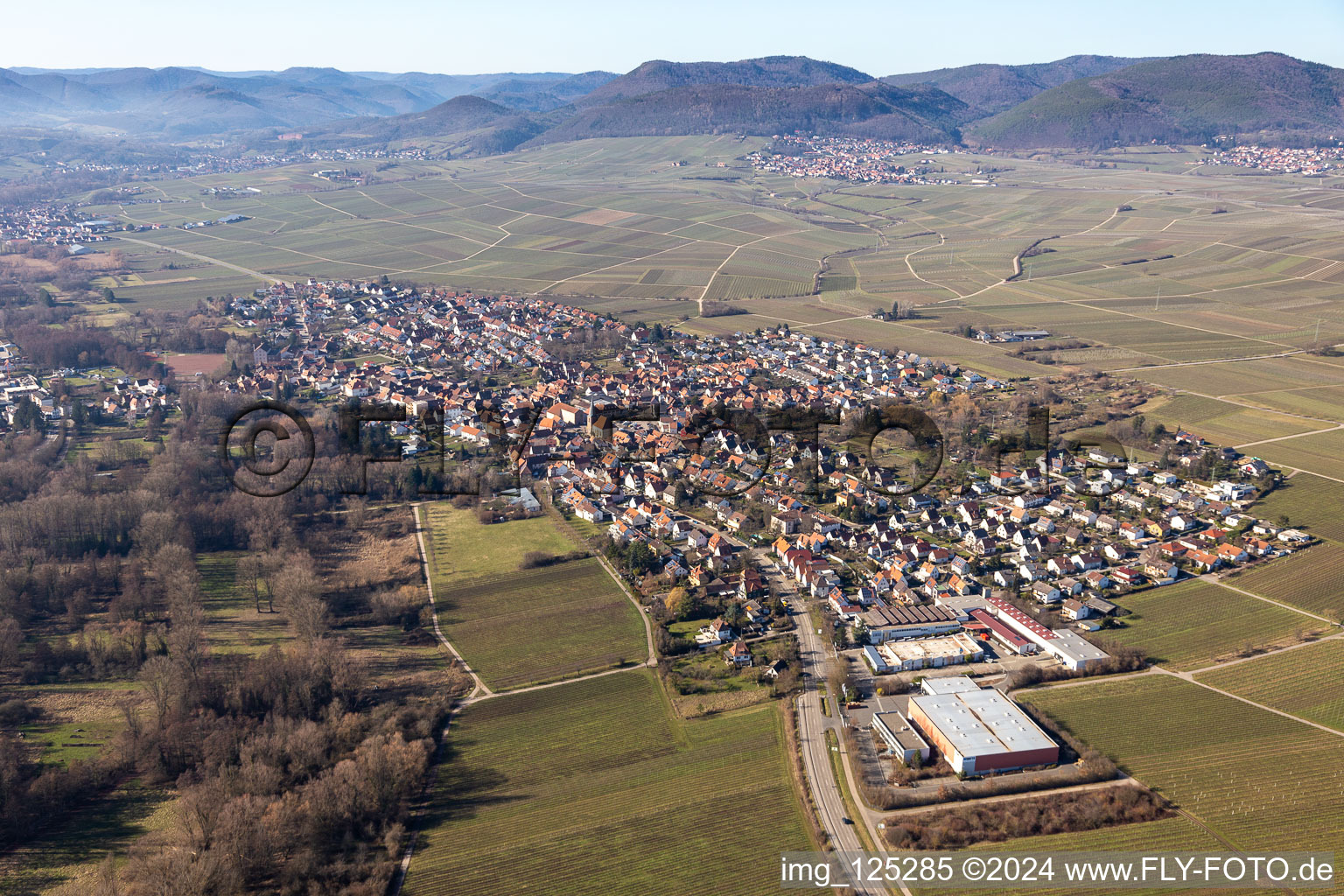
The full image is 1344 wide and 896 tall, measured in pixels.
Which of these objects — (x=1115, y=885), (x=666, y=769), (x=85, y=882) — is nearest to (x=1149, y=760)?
(x=1115, y=885)

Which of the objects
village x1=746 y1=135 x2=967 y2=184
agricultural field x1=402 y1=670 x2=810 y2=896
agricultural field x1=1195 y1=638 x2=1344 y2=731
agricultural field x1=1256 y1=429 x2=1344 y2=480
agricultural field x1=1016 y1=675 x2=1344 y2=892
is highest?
village x1=746 y1=135 x2=967 y2=184

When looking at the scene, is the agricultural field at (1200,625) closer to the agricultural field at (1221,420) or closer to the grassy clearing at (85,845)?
the agricultural field at (1221,420)

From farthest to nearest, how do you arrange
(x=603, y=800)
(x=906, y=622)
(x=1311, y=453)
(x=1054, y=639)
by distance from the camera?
1. (x=1311, y=453)
2. (x=906, y=622)
3. (x=1054, y=639)
4. (x=603, y=800)

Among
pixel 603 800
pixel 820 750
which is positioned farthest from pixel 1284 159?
pixel 603 800

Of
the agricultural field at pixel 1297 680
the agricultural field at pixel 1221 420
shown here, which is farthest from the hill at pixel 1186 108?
the agricultural field at pixel 1297 680

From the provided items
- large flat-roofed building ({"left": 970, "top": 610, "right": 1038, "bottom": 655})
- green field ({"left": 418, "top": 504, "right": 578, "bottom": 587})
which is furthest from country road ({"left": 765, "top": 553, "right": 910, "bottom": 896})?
green field ({"left": 418, "top": 504, "right": 578, "bottom": 587})

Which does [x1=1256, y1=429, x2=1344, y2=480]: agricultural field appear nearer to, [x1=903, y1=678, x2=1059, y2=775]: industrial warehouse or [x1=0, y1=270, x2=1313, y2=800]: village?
[x1=0, y1=270, x2=1313, y2=800]: village

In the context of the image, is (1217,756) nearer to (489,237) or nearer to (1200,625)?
(1200,625)
